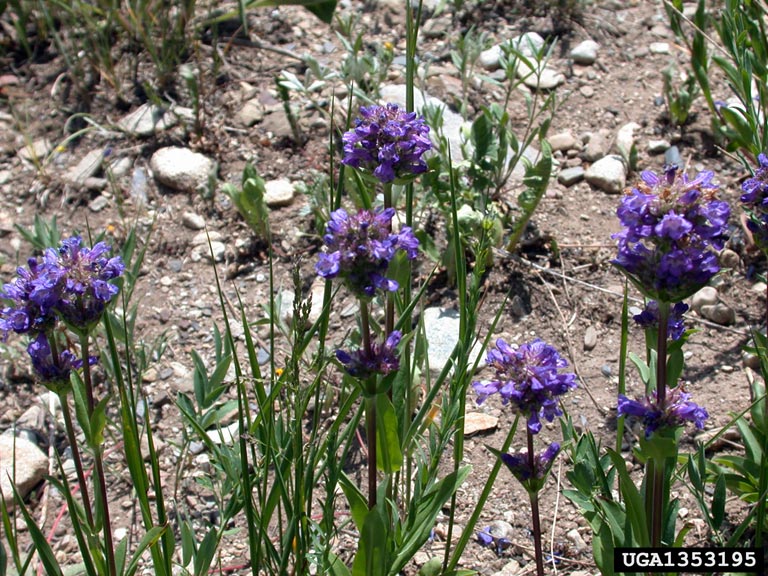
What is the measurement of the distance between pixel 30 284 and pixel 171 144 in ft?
8.04

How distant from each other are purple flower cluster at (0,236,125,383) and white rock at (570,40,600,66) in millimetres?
3268

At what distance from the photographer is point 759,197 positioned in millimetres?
2361

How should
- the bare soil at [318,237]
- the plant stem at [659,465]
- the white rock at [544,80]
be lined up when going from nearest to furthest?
the plant stem at [659,465]
the bare soil at [318,237]
the white rock at [544,80]

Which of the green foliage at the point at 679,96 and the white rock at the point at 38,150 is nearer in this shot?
the green foliage at the point at 679,96

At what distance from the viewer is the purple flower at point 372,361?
210cm

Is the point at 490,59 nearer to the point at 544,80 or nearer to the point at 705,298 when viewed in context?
the point at 544,80

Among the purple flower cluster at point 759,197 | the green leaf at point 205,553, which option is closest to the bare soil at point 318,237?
the green leaf at point 205,553

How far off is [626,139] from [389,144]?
2221mm

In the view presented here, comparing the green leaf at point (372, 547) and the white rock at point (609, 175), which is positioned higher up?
the white rock at point (609, 175)

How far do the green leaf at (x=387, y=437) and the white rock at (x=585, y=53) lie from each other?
3.05 meters

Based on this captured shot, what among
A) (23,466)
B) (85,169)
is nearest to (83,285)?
(23,466)

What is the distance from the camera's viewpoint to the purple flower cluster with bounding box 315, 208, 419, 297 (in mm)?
1975

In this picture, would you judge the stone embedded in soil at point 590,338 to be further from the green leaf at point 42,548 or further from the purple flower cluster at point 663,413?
the green leaf at point 42,548

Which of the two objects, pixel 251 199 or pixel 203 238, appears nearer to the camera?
pixel 251 199
